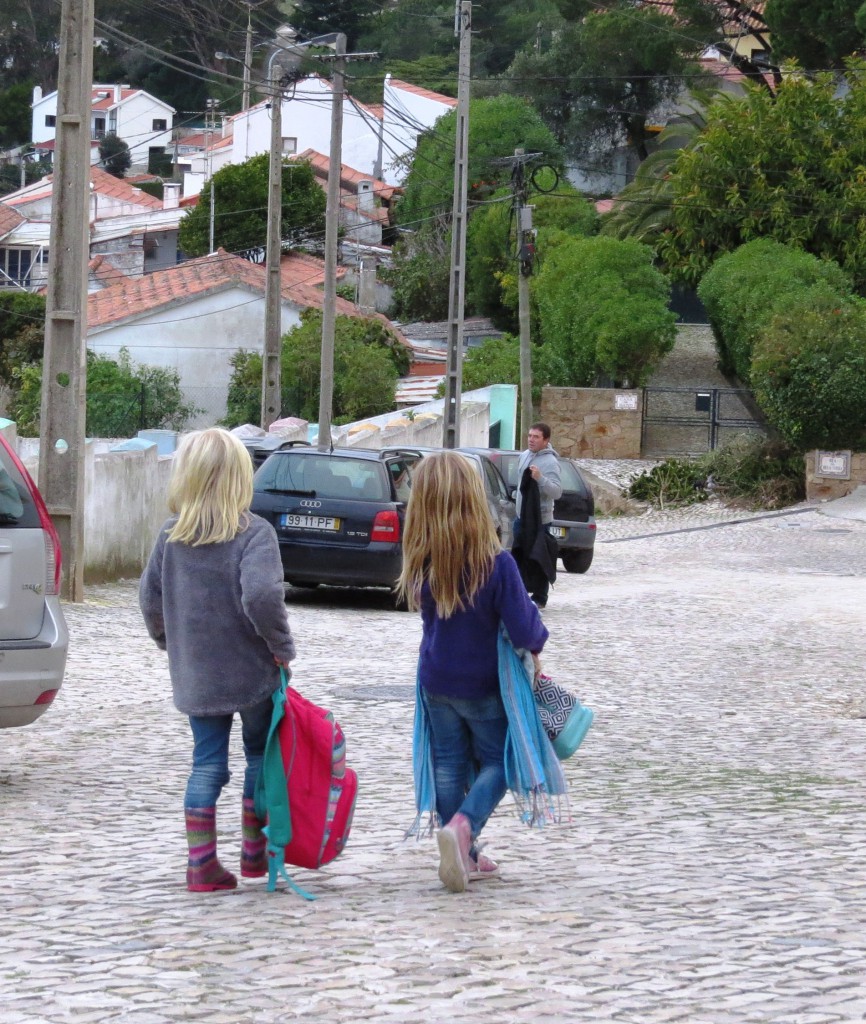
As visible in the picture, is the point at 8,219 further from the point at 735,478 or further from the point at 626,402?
the point at 735,478

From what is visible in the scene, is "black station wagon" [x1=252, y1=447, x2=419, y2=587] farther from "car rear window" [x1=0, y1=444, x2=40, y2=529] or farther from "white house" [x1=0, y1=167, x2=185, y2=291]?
"white house" [x1=0, y1=167, x2=185, y2=291]

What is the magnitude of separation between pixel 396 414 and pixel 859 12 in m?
23.7

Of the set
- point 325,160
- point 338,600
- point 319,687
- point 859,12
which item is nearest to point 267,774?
point 319,687

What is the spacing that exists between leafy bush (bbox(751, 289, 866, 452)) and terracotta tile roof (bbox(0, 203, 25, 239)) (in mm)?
46210

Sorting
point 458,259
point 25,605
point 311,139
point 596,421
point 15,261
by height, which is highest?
point 311,139

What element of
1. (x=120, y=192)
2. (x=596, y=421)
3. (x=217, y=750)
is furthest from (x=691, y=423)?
(x=120, y=192)

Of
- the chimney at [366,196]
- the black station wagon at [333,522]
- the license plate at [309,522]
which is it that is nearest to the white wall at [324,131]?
the chimney at [366,196]

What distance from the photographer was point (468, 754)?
19.5ft

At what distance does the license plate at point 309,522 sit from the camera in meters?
16.0

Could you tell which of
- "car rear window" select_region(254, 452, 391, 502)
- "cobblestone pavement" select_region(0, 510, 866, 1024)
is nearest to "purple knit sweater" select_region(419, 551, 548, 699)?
"cobblestone pavement" select_region(0, 510, 866, 1024)

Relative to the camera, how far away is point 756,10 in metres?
61.9

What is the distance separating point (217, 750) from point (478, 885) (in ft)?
3.36

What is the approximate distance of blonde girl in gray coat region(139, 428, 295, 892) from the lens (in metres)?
5.50

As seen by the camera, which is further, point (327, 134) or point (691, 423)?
point (327, 134)
